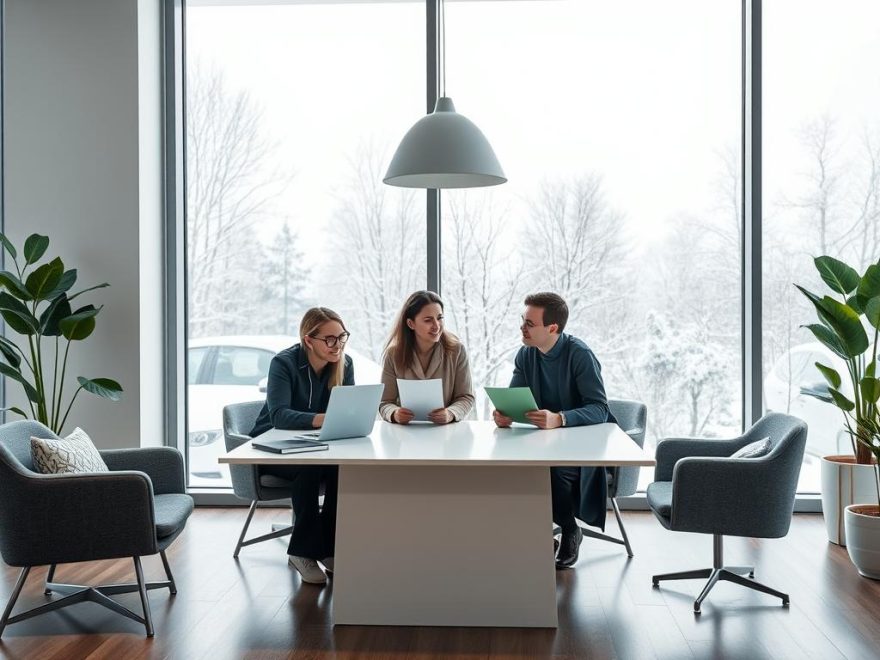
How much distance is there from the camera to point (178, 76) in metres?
5.39

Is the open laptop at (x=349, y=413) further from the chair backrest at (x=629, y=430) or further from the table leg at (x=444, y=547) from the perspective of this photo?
the chair backrest at (x=629, y=430)

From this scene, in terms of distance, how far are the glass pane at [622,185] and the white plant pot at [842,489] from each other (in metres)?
0.78

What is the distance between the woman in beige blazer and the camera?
166 inches

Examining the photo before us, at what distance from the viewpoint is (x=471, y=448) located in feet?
10.5

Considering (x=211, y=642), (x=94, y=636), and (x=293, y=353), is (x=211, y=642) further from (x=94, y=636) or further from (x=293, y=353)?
(x=293, y=353)

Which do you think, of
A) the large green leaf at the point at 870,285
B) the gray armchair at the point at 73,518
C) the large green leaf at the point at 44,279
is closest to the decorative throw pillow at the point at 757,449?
the large green leaf at the point at 870,285

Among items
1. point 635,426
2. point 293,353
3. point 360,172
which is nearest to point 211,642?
point 293,353

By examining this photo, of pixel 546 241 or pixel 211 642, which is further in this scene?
pixel 546 241

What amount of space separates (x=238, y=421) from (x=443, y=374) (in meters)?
1.07

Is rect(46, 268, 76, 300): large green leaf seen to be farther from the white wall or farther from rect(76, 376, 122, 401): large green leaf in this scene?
rect(76, 376, 122, 401): large green leaf

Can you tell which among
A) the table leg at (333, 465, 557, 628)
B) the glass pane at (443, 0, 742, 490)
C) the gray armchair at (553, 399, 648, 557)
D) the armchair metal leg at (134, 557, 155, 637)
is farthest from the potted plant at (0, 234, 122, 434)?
the gray armchair at (553, 399, 648, 557)

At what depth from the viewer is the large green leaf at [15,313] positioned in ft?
14.9

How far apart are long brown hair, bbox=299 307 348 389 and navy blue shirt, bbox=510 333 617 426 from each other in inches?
33.1

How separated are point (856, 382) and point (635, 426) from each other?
1131mm
